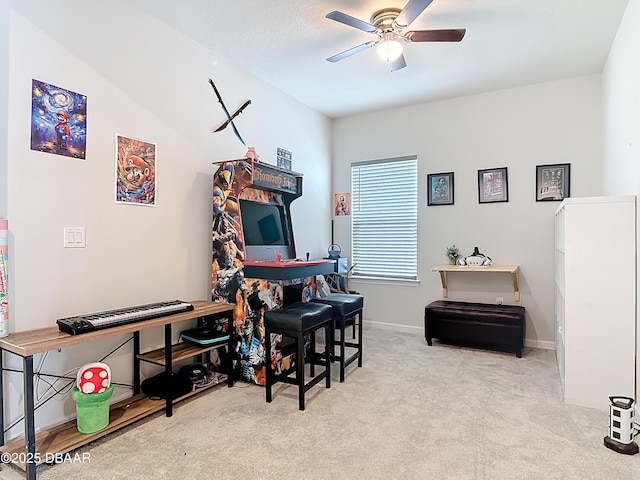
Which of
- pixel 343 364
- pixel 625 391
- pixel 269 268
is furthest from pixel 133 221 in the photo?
pixel 625 391

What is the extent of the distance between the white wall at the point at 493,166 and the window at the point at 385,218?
115mm

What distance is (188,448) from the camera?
2174 mm

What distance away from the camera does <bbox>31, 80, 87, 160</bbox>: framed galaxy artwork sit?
2273 millimetres

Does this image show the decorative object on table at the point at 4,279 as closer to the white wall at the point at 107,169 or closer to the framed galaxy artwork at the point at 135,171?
the white wall at the point at 107,169

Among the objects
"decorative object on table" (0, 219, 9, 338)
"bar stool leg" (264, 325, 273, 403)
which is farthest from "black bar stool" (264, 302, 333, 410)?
"decorative object on table" (0, 219, 9, 338)

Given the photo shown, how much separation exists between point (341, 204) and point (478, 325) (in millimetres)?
2532

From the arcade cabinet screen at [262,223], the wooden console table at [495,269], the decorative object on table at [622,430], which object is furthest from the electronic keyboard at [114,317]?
the wooden console table at [495,269]

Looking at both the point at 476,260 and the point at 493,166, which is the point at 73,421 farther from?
the point at 493,166

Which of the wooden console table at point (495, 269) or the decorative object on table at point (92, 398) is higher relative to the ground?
the wooden console table at point (495, 269)

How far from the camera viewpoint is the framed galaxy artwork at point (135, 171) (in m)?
2.73

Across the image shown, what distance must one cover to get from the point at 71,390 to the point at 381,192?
4.14 m

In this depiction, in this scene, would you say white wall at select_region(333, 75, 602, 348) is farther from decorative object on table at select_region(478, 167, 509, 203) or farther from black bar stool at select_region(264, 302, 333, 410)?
black bar stool at select_region(264, 302, 333, 410)

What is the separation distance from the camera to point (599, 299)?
2678mm

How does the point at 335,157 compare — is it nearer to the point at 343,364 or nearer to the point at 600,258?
the point at 343,364
